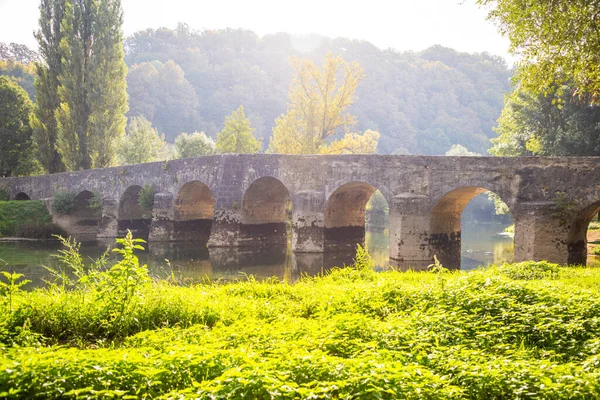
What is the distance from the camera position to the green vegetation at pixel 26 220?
32531mm

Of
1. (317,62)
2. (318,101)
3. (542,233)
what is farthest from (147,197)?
(317,62)

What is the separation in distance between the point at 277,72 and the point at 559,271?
299ft

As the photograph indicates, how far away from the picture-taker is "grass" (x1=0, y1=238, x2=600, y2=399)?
166 inches

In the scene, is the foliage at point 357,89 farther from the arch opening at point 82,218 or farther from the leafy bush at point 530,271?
the leafy bush at point 530,271

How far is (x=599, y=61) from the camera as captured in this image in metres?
11.8

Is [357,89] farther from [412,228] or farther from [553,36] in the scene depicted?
[553,36]

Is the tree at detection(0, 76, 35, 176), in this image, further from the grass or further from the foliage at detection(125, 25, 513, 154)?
the foliage at detection(125, 25, 513, 154)

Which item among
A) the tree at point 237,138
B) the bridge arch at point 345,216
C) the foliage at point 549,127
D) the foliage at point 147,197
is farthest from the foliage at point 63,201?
the foliage at point 549,127

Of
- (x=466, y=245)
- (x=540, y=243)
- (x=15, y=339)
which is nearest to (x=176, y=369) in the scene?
(x=15, y=339)

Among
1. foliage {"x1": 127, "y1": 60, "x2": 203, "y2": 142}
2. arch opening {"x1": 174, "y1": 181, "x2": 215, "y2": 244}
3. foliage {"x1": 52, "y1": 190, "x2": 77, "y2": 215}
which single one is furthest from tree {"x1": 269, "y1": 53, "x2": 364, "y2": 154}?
foliage {"x1": 127, "y1": 60, "x2": 203, "y2": 142}

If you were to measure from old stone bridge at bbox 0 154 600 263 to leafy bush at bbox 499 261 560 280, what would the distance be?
4449 mm

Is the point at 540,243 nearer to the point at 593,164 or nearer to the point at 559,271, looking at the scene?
the point at 593,164

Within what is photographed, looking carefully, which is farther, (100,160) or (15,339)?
(100,160)

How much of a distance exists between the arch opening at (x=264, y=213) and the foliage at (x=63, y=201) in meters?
14.9
